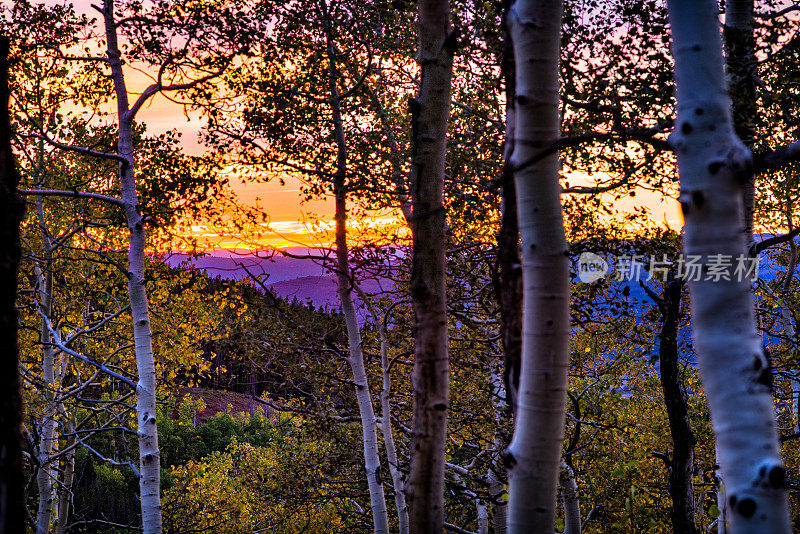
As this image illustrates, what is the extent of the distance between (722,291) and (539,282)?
0.89m

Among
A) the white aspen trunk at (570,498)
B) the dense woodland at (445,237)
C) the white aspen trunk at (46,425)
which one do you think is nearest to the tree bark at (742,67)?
the dense woodland at (445,237)

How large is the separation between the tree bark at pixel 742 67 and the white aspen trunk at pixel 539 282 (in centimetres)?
290

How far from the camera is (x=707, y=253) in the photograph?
2.68m

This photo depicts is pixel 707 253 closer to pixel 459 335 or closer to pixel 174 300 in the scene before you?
pixel 459 335

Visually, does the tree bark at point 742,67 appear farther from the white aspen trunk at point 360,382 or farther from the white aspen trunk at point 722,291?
the white aspen trunk at point 360,382

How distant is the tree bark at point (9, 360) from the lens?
357 centimetres

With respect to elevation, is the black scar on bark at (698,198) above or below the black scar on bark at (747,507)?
above

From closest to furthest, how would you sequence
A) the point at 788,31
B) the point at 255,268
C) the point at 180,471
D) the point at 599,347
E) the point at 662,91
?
the point at 662,91, the point at 788,31, the point at 255,268, the point at 599,347, the point at 180,471

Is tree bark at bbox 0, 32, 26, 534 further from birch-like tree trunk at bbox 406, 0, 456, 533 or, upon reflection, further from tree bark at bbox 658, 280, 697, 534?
tree bark at bbox 658, 280, 697, 534

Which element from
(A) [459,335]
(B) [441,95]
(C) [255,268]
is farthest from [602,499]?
(B) [441,95]

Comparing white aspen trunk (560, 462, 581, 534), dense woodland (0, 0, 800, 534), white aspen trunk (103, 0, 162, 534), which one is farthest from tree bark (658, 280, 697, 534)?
white aspen trunk (103, 0, 162, 534)

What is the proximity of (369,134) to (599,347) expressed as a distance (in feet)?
40.6

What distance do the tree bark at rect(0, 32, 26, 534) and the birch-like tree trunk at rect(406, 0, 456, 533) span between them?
2530mm

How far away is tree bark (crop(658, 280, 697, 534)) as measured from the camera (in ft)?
24.3
